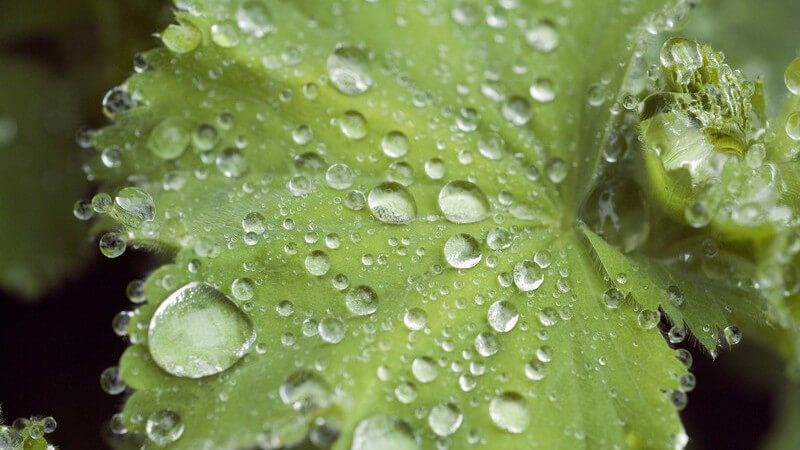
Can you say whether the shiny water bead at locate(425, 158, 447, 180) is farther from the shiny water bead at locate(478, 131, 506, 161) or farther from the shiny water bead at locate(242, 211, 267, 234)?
the shiny water bead at locate(242, 211, 267, 234)

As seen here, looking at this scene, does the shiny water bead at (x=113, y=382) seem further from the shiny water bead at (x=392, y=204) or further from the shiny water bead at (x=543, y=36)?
the shiny water bead at (x=543, y=36)

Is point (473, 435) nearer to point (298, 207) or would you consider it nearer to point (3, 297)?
point (298, 207)

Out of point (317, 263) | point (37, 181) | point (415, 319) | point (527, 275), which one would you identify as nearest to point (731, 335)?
point (527, 275)

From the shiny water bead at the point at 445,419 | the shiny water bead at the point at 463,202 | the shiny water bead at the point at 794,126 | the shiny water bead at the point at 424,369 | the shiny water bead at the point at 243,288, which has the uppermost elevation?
the shiny water bead at the point at 794,126

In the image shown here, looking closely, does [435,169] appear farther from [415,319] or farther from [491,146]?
[415,319]

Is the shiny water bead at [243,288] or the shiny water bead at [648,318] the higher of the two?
the shiny water bead at [648,318]

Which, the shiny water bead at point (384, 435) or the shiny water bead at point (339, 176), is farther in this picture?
the shiny water bead at point (339, 176)

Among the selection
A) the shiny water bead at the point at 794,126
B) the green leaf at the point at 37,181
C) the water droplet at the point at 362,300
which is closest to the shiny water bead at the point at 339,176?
the water droplet at the point at 362,300

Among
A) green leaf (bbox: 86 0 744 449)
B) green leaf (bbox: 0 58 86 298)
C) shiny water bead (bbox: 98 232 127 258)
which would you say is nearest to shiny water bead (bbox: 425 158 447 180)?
green leaf (bbox: 86 0 744 449)

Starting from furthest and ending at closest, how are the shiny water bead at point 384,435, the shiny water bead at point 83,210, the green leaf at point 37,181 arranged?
the green leaf at point 37,181 < the shiny water bead at point 83,210 < the shiny water bead at point 384,435

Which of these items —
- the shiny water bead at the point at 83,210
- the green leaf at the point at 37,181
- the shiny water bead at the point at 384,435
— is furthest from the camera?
the green leaf at the point at 37,181
